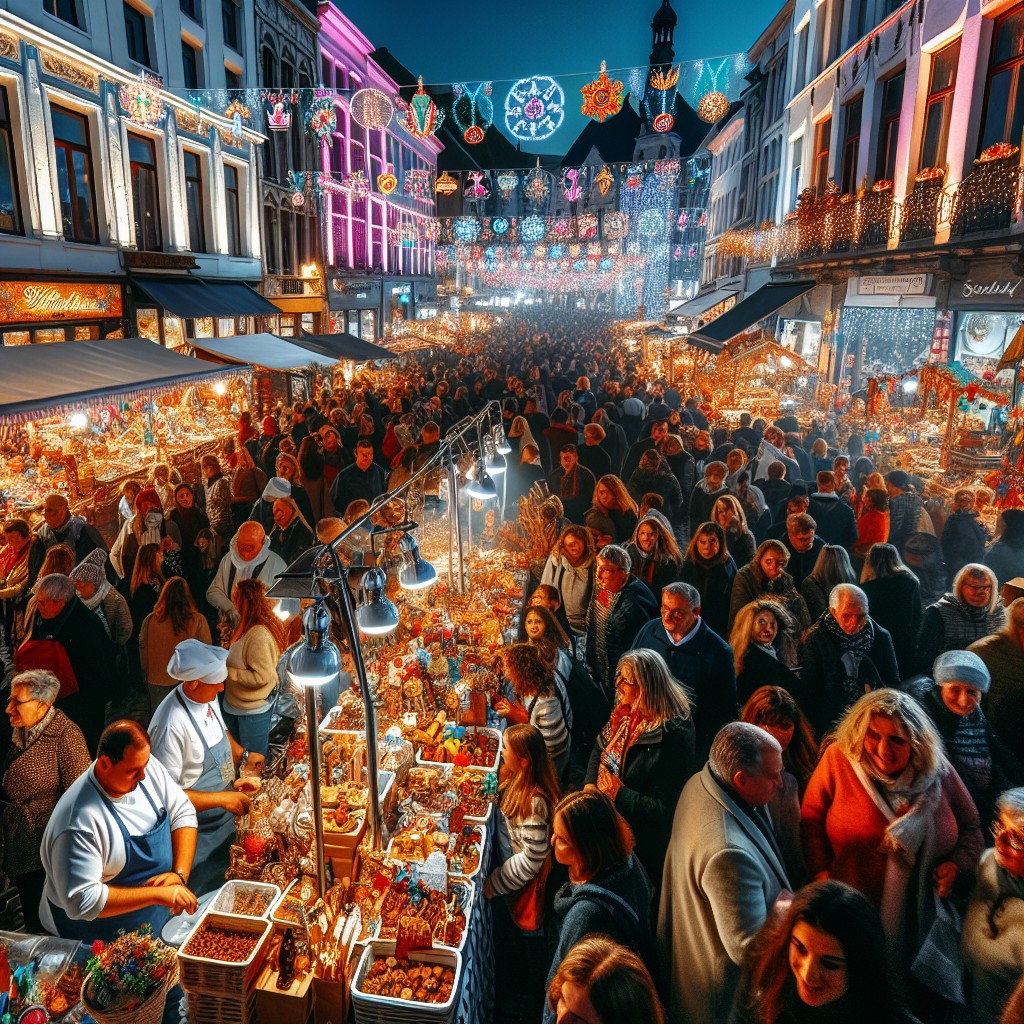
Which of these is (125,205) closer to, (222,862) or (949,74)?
(222,862)

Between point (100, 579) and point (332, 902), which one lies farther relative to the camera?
point (100, 579)

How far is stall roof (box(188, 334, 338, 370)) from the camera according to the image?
13.7 metres

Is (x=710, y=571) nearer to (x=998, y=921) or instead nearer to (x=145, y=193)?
(x=998, y=921)

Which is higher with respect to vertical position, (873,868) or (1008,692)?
(1008,692)

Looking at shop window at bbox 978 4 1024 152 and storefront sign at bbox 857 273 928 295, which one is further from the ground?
shop window at bbox 978 4 1024 152

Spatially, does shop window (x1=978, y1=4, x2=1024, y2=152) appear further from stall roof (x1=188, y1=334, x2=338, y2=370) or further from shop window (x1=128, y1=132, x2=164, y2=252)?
shop window (x1=128, y1=132, x2=164, y2=252)

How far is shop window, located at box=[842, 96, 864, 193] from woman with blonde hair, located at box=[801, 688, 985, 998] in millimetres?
15811

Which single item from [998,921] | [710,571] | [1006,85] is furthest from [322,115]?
[998,921]

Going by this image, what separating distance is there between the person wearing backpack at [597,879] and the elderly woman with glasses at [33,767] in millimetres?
2923

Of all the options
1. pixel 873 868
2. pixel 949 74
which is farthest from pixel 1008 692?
pixel 949 74

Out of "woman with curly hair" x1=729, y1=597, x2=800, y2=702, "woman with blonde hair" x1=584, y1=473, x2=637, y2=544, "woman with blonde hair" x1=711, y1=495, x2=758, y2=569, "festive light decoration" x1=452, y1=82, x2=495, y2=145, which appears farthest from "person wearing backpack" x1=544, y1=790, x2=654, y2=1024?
"festive light decoration" x1=452, y1=82, x2=495, y2=145

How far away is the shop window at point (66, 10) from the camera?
1208cm

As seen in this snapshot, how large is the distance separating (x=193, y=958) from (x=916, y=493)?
7.97m

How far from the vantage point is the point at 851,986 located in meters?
2.39
